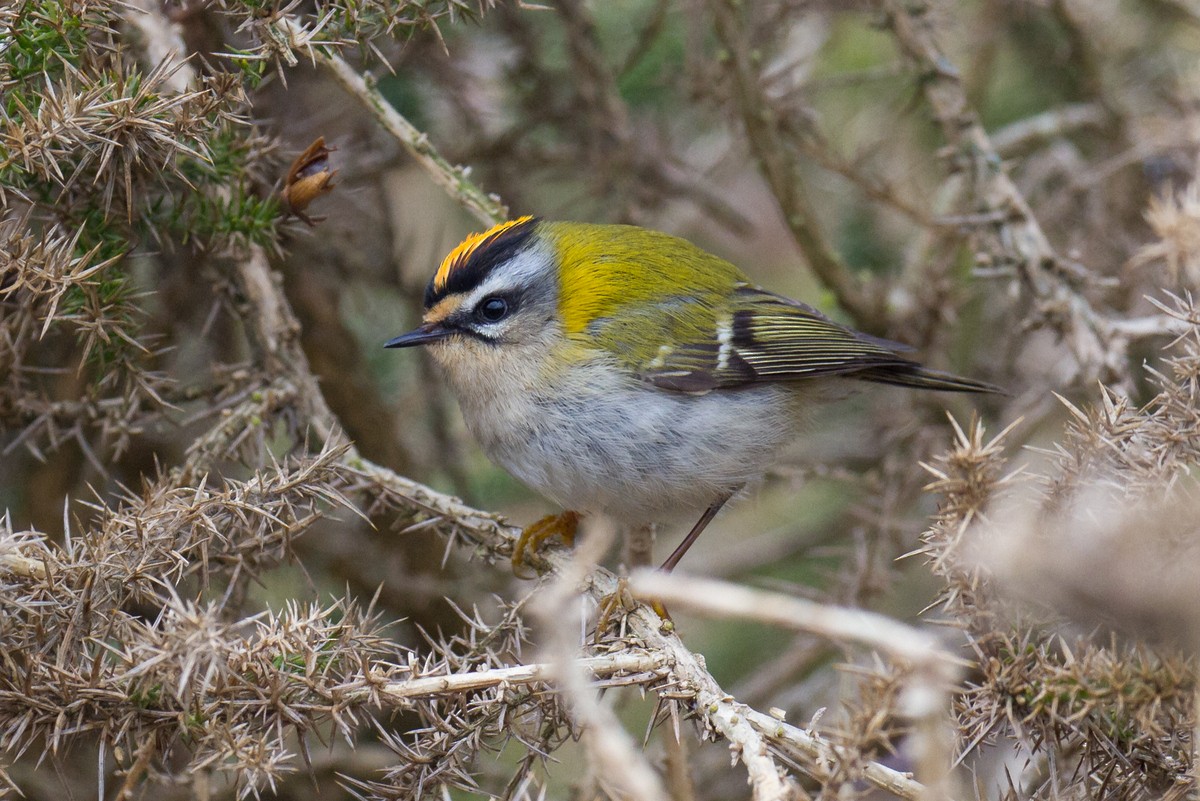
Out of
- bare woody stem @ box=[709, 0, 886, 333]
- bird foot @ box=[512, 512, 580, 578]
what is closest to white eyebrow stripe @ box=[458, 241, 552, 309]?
bird foot @ box=[512, 512, 580, 578]

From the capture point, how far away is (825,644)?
3109mm

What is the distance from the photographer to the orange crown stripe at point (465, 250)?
2.89 meters

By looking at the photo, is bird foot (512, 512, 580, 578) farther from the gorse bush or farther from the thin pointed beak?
the thin pointed beak

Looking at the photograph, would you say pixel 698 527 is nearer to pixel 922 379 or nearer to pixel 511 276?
pixel 922 379

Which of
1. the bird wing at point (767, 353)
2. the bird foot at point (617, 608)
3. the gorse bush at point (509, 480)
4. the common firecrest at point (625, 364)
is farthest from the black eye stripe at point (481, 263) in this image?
the bird foot at point (617, 608)

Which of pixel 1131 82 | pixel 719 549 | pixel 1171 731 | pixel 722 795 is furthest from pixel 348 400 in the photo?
pixel 1131 82

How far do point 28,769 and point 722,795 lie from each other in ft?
5.63

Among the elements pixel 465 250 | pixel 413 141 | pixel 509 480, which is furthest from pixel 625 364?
pixel 509 480

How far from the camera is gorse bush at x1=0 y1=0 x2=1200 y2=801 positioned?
160cm

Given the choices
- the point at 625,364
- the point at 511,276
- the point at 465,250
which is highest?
the point at 465,250

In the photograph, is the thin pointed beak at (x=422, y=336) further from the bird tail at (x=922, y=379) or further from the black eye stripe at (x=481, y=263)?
the bird tail at (x=922, y=379)

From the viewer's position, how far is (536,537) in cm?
273

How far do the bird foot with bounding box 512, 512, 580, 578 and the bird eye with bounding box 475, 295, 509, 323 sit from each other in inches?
23.4

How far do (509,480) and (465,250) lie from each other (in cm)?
134
